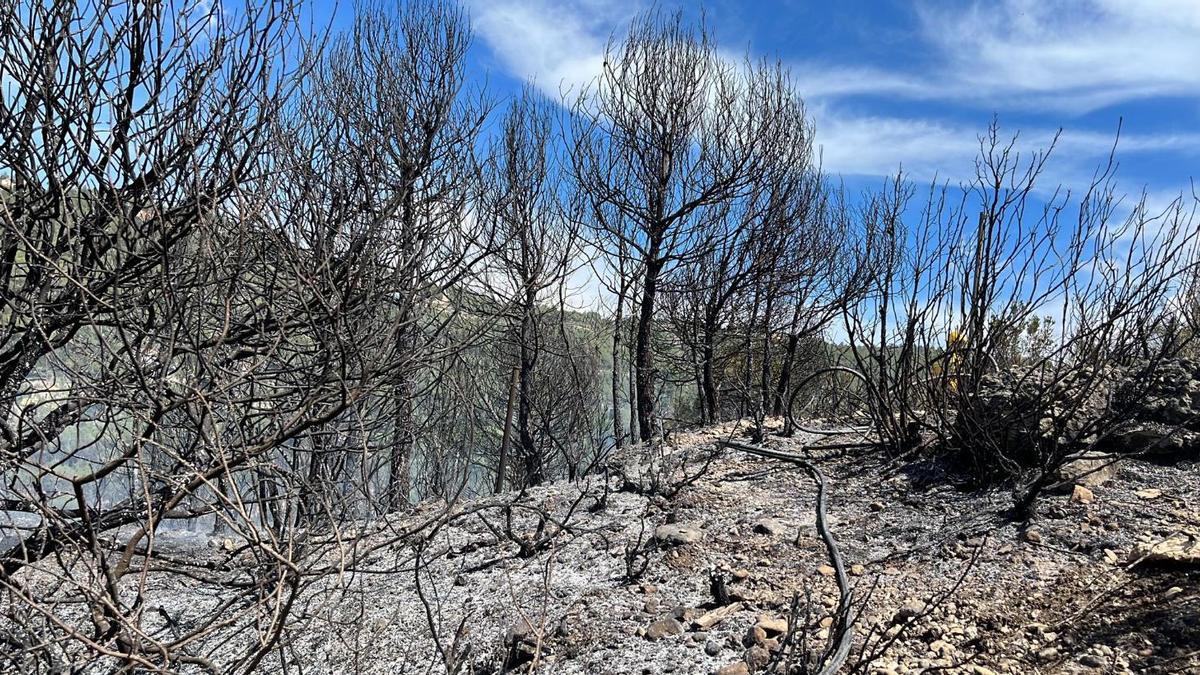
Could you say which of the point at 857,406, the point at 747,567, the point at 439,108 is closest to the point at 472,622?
the point at 747,567

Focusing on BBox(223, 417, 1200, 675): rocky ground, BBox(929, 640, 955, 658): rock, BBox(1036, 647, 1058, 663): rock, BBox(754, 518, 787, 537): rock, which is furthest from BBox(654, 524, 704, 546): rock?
BBox(1036, 647, 1058, 663): rock

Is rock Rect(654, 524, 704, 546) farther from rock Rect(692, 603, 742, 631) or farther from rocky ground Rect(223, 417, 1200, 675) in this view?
rock Rect(692, 603, 742, 631)

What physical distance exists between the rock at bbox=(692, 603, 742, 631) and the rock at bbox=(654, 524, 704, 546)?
2.39 feet

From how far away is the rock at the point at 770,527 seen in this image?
370 centimetres

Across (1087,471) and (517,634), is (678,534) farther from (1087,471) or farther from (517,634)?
(1087,471)

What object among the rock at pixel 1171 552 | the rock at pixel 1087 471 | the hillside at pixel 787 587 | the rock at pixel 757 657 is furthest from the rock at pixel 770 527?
the rock at pixel 1171 552

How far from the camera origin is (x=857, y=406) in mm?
6098

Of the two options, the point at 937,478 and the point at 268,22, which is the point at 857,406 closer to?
the point at 937,478

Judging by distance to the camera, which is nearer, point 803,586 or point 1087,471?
point 803,586

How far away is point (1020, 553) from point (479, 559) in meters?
2.45

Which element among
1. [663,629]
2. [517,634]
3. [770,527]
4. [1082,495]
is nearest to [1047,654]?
[663,629]

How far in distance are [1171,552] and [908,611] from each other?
93cm

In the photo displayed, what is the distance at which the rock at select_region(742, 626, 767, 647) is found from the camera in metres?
2.59

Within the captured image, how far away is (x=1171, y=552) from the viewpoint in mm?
2656
